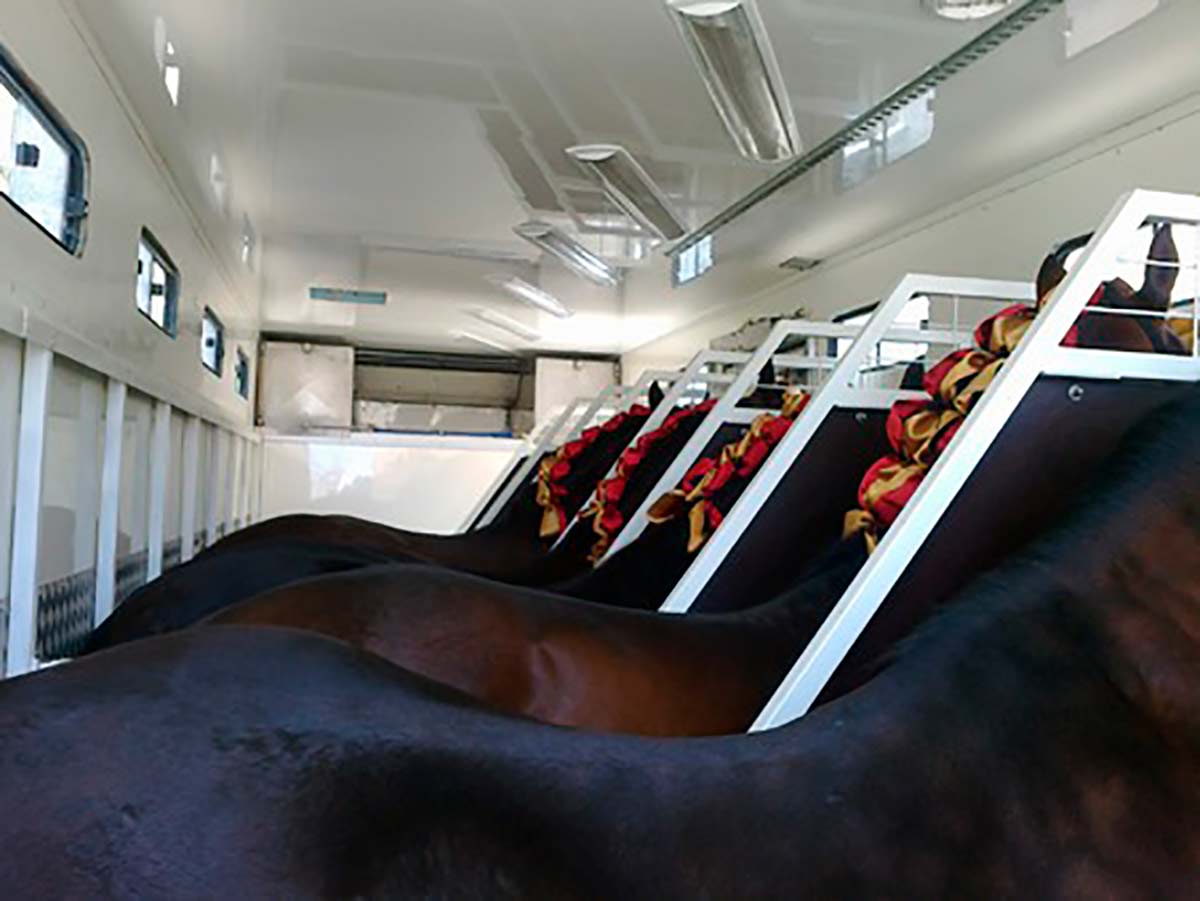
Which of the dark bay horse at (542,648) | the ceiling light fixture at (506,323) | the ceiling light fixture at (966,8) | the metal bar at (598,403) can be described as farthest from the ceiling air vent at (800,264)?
the dark bay horse at (542,648)

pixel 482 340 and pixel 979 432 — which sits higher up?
pixel 482 340

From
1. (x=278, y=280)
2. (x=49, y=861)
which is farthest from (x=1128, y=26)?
(x=278, y=280)

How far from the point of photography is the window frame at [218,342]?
432 cm

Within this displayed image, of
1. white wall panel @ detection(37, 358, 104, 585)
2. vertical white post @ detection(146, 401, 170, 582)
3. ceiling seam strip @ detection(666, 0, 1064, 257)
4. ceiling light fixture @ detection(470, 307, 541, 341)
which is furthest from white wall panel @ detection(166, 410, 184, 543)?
ceiling light fixture @ detection(470, 307, 541, 341)

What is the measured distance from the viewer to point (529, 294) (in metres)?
5.98

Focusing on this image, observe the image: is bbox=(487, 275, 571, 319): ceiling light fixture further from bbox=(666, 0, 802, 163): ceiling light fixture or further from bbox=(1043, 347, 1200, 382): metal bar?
bbox=(1043, 347, 1200, 382): metal bar

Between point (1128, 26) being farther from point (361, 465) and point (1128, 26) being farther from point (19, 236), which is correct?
point (361, 465)

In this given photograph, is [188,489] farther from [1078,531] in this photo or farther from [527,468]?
[1078,531]

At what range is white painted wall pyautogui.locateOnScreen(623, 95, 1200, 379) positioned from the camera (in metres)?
2.68

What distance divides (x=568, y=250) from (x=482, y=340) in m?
3.65

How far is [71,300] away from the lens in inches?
87.8

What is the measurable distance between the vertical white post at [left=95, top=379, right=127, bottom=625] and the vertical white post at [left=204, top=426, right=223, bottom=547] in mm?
1918

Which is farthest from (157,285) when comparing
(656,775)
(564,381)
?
(564,381)

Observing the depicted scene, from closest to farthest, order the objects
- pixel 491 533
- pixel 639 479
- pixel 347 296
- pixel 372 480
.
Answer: pixel 639 479 → pixel 491 533 → pixel 347 296 → pixel 372 480
